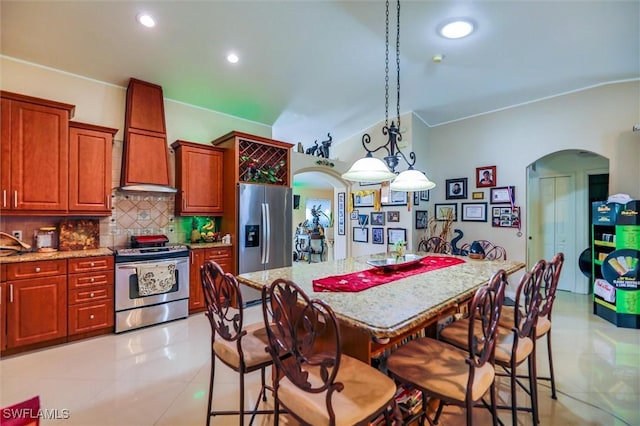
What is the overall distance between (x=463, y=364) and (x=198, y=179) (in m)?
3.80

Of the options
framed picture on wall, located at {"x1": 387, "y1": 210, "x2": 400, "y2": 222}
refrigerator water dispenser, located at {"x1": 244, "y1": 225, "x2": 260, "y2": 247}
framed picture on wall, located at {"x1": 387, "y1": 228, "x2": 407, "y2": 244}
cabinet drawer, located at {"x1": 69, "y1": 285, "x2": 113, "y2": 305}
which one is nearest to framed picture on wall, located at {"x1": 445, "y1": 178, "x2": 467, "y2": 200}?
framed picture on wall, located at {"x1": 387, "y1": 210, "x2": 400, "y2": 222}

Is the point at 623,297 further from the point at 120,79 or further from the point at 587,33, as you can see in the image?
the point at 120,79

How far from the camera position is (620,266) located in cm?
353

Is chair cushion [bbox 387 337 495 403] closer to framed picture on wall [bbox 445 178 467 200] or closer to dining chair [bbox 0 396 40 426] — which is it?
dining chair [bbox 0 396 40 426]

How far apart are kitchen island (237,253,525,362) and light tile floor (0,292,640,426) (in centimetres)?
90

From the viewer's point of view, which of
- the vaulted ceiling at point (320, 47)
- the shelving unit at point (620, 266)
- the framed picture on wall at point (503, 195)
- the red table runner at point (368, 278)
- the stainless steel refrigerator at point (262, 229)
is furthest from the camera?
the framed picture on wall at point (503, 195)

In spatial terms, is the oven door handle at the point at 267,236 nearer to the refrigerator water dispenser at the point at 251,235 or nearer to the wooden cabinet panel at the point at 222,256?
the refrigerator water dispenser at the point at 251,235

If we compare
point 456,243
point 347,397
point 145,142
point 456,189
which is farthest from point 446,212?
→ point 145,142

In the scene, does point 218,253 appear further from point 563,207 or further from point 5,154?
point 563,207

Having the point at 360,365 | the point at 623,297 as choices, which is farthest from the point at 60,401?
the point at 623,297

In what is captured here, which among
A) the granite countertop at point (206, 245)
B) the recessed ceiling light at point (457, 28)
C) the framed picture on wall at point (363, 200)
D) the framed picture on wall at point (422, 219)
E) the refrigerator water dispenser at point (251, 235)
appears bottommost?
the granite countertop at point (206, 245)

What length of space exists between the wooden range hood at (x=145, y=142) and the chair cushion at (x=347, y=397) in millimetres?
3246

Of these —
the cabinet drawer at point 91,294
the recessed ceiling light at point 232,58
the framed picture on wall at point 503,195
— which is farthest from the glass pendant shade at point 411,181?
the cabinet drawer at point 91,294

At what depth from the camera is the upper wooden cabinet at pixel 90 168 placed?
3.18 m
